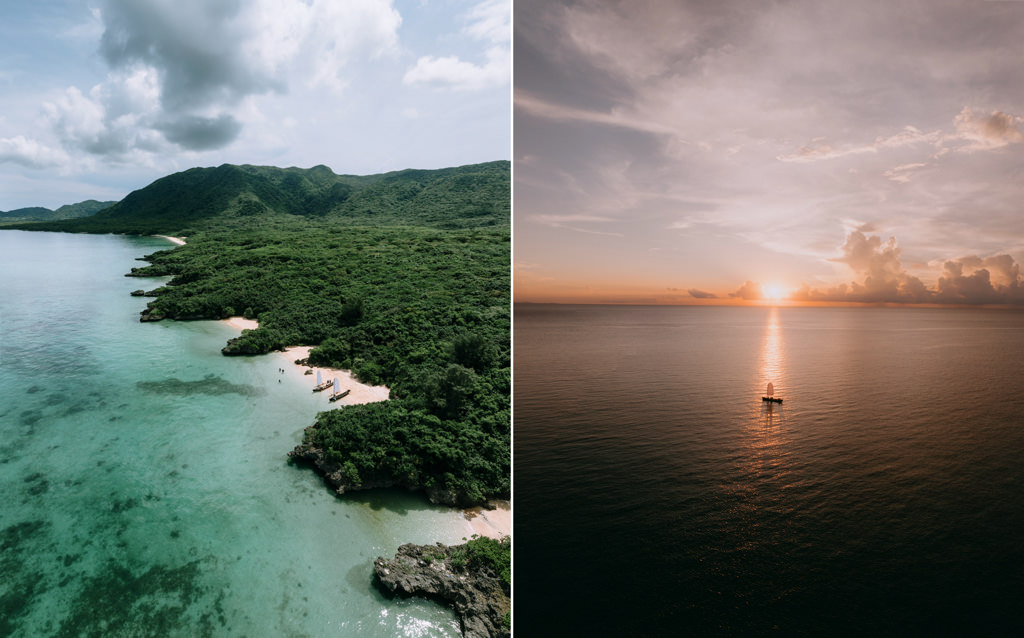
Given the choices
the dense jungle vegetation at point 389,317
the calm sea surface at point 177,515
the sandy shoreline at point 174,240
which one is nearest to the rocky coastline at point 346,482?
the dense jungle vegetation at point 389,317

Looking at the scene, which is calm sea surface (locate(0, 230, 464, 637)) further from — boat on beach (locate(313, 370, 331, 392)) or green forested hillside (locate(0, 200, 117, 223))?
green forested hillside (locate(0, 200, 117, 223))

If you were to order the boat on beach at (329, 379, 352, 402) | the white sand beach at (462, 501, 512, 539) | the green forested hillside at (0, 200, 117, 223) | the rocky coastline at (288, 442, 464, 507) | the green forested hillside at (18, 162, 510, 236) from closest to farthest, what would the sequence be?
the white sand beach at (462, 501, 512, 539) → the rocky coastline at (288, 442, 464, 507) → the boat on beach at (329, 379, 352, 402) → the green forested hillside at (18, 162, 510, 236) → the green forested hillside at (0, 200, 117, 223)

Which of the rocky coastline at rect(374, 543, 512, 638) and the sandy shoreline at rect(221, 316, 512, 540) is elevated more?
the sandy shoreline at rect(221, 316, 512, 540)

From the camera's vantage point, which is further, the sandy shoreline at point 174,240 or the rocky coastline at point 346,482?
the sandy shoreline at point 174,240

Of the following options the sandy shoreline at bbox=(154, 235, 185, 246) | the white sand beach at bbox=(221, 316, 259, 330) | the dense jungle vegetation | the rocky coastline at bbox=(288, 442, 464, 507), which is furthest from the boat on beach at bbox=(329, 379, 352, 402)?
the sandy shoreline at bbox=(154, 235, 185, 246)

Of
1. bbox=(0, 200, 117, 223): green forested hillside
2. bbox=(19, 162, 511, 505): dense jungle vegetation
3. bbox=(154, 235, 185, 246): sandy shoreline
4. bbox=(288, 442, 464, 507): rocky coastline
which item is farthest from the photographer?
bbox=(0, 200, 117, 223): green forested hillside

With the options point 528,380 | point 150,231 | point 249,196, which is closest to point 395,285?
point 528,380

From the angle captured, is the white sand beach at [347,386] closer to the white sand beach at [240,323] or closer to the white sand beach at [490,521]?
the white sand beach at [240,323]

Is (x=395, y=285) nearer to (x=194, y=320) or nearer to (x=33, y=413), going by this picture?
(x=194, y=320)
